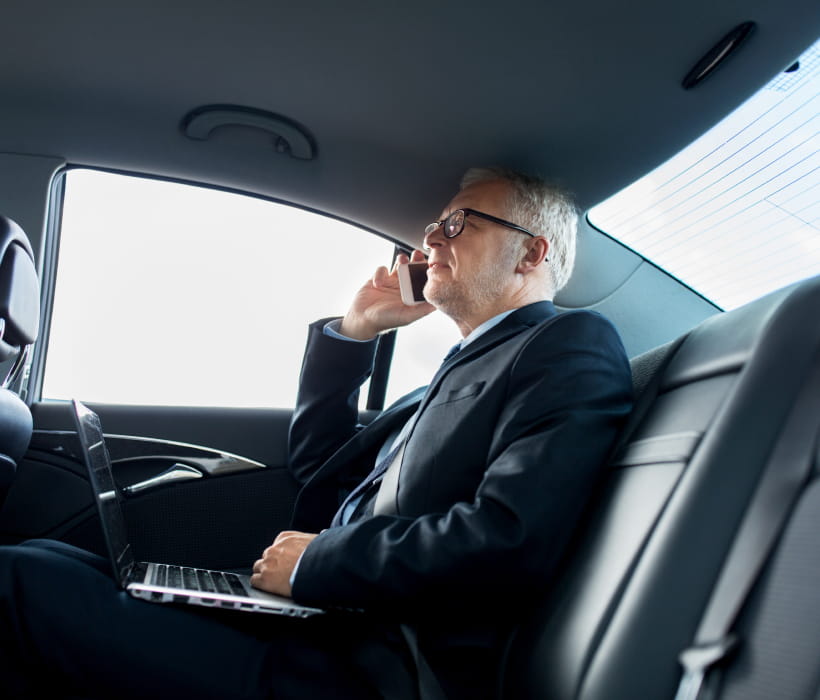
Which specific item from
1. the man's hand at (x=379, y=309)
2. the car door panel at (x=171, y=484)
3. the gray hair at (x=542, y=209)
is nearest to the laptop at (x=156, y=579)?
the car door panel at (x=171, y=484)

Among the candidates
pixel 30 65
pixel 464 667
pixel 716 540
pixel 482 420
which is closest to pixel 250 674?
pixel 464 667

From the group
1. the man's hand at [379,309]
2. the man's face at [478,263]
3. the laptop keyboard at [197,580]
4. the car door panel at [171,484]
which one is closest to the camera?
the laptop keyboard at [197,580]

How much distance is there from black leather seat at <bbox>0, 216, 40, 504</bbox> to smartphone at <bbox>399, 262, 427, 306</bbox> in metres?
0.92

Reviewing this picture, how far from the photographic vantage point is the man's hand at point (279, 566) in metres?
1.16

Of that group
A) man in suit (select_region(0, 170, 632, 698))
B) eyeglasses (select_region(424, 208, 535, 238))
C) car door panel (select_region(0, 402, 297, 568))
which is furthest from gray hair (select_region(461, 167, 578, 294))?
car door panel (select_region(0, 402, 297, 568))

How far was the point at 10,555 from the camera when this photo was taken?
1009 millimetres

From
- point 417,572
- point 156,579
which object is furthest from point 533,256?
point 156,579

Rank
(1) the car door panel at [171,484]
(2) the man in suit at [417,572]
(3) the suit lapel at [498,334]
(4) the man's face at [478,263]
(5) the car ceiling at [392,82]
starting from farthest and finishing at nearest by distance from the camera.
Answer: (1) the car door panel at [171,484] < (4) the man's face at [478,263] < (3) the suit lapel at [498,334] < (5) the car ceiling at [392,82] < (2) the man in suit at [417,572]

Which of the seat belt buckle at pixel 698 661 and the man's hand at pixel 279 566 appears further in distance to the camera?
the man's hand at pixel 279 566

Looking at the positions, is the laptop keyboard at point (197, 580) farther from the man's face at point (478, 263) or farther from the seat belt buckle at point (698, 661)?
the man's face at point (478, 263)

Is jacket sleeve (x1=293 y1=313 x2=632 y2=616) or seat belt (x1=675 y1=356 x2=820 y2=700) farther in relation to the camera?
jacket sleeve (x1=293 y1=313 x2=632 y2=616)

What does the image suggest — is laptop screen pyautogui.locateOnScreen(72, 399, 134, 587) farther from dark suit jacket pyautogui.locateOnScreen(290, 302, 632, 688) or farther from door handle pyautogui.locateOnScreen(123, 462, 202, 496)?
Answer: dark suit jacket pyautogui.locateOnScreen(290, 302, 632, 688)

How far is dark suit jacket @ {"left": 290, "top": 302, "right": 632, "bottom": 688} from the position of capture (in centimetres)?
101

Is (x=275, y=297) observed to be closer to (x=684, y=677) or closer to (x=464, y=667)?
(x=464, y=667)
